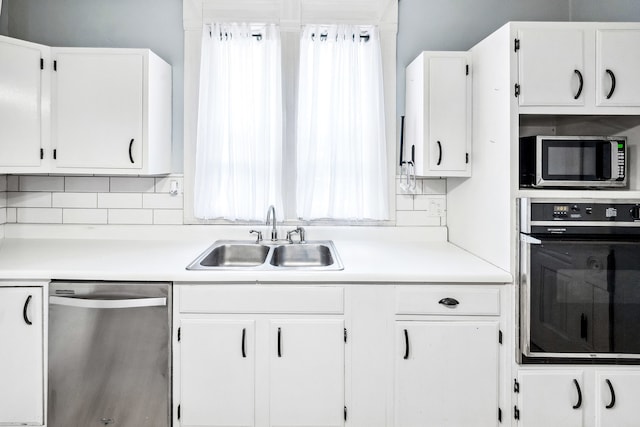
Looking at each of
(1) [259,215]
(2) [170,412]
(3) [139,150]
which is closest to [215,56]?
(3) [139,150]

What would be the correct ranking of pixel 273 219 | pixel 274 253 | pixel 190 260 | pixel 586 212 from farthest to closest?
pixel 273 219 → pixel 274 253 → pixel 190 260 → pixel 586 212

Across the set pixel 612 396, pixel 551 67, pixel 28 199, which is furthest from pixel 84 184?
pixel 612 396

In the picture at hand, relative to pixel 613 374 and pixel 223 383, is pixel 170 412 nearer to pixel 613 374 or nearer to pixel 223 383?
pixel 223 383

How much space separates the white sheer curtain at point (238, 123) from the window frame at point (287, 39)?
69 millimetres

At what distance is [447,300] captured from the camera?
202 cm

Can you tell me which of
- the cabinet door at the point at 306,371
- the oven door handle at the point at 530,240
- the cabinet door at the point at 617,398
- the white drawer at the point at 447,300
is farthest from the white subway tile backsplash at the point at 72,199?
the cabinet door at the point at 617,398

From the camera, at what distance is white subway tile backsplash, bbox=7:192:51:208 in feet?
9.09

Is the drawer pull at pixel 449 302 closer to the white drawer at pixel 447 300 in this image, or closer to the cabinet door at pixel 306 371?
the white drawer at pixel 447 300

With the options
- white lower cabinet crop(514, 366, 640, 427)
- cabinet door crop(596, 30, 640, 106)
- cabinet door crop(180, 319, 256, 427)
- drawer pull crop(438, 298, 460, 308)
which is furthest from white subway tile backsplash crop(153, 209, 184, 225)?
cabinet door crop(596, 30, 640, 106)

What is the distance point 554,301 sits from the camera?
6.44ft

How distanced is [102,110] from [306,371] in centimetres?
169

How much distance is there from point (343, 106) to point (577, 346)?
172 cm

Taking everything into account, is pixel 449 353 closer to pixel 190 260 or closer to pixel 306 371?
pixel 306 371

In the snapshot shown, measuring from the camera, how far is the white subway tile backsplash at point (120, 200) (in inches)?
110
